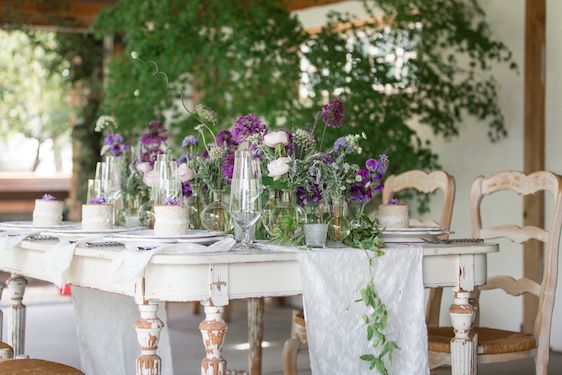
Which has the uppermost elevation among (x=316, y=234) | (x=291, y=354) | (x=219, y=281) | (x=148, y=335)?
(x=316, y=234)

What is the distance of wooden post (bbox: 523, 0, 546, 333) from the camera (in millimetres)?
5039

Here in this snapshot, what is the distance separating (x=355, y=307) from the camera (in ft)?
8.37

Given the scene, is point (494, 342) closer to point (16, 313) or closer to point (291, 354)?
point (291, 354)

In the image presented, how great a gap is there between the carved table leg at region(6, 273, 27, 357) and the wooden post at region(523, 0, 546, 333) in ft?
8.86

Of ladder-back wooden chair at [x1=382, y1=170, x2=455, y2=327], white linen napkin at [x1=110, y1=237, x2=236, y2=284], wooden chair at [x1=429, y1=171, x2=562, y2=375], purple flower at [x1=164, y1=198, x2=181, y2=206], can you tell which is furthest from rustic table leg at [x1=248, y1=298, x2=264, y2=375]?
white linen napkin at [x1=110, y1=237, x2=236, y2=284]

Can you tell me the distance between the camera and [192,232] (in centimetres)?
270

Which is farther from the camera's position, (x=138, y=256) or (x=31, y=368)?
(x=31, y=368)

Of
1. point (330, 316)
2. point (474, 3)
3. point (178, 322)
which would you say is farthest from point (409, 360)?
point (178, 322)

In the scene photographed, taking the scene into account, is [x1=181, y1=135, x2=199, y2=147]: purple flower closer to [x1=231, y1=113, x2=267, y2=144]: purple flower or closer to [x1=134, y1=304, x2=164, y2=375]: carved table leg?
[x1=231, y1=113, x2=267, y2=144]: purple flower

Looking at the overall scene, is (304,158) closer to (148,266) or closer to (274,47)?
(148,266)

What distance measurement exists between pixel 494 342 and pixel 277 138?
94 cm

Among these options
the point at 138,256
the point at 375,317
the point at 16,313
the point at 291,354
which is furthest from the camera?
the point at 291,354

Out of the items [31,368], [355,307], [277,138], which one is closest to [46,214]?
[31,368]

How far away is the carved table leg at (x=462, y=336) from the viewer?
2736 mm
